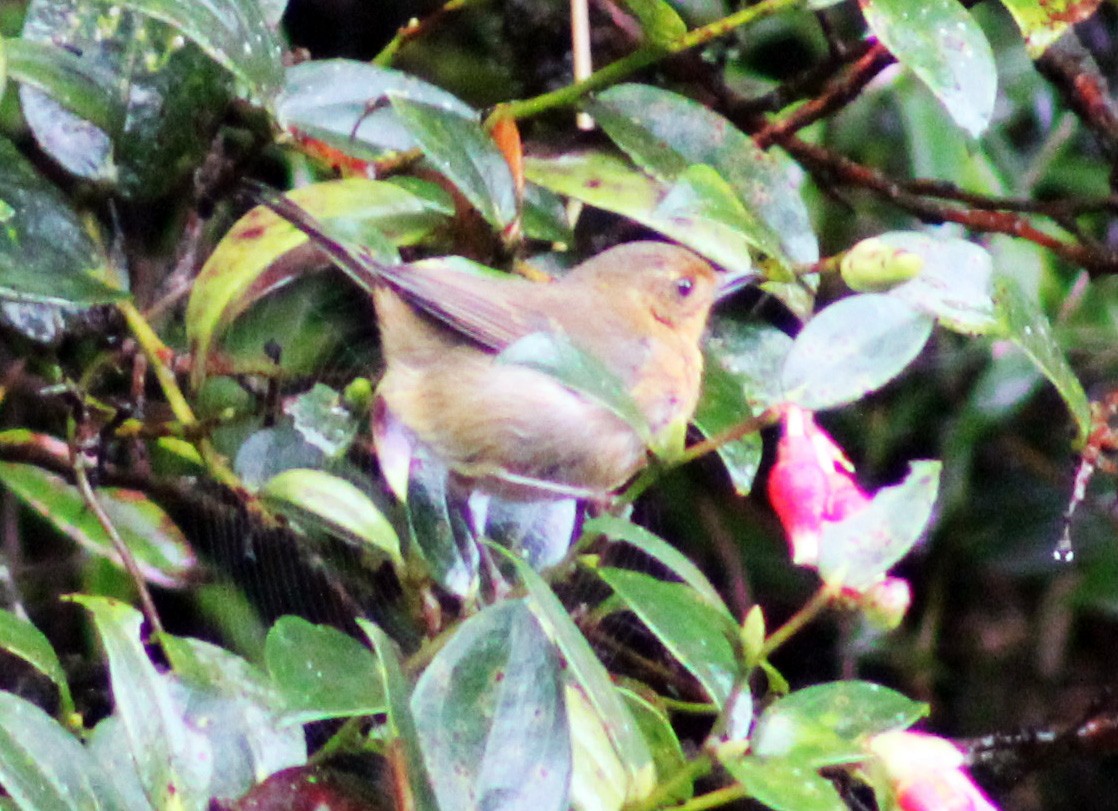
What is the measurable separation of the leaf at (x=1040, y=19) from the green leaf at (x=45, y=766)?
2.77 ft

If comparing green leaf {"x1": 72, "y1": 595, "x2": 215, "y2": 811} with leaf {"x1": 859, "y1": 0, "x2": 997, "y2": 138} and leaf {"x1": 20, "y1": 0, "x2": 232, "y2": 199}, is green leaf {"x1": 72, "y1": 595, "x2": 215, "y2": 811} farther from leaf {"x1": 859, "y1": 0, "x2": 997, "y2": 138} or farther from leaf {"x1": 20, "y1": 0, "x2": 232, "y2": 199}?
leaf {"x1": 859, "y1": 0, "x2": 997, "y2": 138}

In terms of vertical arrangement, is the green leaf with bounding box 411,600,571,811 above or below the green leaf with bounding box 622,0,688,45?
below

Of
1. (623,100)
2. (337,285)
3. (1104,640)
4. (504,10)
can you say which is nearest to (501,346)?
(337,285)

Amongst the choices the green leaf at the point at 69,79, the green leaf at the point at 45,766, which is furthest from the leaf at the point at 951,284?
the green leaf at the point at 69,79

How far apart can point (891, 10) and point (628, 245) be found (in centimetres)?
56

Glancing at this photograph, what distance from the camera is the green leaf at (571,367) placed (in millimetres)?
823

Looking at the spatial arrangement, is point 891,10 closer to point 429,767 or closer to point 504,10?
point 429,767

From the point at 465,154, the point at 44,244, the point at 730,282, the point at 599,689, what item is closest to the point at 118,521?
the point at 44,244

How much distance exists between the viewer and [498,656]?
2.85ft

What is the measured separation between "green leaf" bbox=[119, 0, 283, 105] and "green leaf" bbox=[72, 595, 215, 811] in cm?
41

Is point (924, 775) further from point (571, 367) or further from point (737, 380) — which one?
point (737, 380)

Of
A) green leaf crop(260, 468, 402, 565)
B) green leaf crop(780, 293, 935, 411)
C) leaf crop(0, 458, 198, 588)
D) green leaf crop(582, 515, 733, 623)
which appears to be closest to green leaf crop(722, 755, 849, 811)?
green leaf crop(582, 515, 733, 623)

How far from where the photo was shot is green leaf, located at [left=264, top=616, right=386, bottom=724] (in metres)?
0.86

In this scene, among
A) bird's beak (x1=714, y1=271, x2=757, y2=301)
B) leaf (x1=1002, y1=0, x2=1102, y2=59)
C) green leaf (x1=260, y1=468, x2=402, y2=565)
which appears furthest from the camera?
bird's beak (x1=714, y1=271, x2=757, y2=301)
